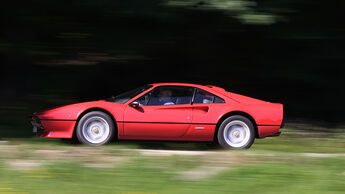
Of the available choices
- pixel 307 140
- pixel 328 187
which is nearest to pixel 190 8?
pixel 307 140

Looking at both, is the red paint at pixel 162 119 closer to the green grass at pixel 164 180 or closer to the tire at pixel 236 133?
the tire at pixel 236 133

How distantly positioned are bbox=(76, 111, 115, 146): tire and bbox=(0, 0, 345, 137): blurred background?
5.38 feet

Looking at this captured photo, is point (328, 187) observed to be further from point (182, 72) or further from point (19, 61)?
point (19, 61)

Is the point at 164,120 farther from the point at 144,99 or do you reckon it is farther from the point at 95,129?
the point at 95,129

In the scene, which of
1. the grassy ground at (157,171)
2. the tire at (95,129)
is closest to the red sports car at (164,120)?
the tire at (95,129)

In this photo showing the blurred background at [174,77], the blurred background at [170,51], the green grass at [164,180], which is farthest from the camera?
the blurred background at [170,51]

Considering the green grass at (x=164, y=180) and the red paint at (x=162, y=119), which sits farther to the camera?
the red paint at (x=162, y=119)

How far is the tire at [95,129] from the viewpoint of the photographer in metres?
7.55

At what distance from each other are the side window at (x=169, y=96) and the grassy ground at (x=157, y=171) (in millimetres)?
811

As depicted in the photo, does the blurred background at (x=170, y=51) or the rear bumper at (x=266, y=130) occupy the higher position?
the blurred background at (x=170, y=51)

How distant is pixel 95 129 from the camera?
763cm

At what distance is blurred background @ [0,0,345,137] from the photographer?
913 cm

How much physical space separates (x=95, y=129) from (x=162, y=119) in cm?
105

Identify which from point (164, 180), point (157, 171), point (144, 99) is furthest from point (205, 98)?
point (164, 180)
